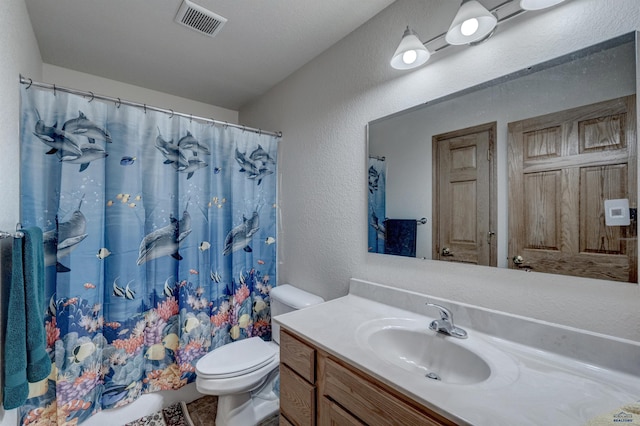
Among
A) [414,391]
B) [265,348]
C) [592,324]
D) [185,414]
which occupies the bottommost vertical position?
[185,414]

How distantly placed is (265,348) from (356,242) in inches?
35.1

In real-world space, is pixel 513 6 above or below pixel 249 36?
below

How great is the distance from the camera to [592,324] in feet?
2.87

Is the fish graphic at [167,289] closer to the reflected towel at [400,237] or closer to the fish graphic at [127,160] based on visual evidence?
the fish graphic at [127,160]

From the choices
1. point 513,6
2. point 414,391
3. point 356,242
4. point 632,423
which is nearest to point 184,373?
point 356,242

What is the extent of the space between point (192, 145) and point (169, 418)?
1.77 metres

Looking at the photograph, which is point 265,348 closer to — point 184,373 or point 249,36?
point 184,373

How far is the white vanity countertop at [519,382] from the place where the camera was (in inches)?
25.7

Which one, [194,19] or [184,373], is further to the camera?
[184,373]

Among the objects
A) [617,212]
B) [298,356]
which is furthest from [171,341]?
[617,212]

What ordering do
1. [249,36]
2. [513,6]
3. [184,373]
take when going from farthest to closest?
[184,373]
[249,36]
[513,6]

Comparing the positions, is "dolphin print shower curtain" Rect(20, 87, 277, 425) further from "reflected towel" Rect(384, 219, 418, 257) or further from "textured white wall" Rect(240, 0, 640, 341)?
"reflected towel" Rect(384, 219, 418, 257)

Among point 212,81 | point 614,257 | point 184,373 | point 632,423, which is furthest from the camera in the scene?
point 212,81

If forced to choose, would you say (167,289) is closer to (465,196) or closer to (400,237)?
(400,237)
